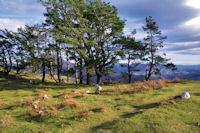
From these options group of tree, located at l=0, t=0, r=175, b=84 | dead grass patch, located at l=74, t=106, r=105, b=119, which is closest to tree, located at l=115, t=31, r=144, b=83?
group of tree, located at l=0, t=0, r=175, b=84

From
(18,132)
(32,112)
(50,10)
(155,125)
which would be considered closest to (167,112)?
(155,125)

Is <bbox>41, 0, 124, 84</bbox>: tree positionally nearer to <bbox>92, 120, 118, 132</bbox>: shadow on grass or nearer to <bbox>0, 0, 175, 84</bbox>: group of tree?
<bbox>0, 0, 175, 84</bbox>: group of tree

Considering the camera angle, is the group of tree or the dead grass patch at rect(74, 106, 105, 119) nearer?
the dead grass patch at rect(74, 106, 105, 119)

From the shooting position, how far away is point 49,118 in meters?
7.60

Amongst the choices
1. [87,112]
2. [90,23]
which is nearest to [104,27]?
[90,23]

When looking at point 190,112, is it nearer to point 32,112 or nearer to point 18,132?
point 18,132

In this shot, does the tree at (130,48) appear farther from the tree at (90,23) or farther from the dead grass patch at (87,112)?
the dead grass patch at (87,112)

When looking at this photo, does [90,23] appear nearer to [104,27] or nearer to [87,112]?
[104,27]

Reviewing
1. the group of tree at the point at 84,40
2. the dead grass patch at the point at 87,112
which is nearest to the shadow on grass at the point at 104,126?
the dead grass patch at the point at 87,112

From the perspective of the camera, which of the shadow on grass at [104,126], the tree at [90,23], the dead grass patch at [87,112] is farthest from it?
the tree at [90,23]

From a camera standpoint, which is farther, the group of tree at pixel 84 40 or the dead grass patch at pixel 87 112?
the group of tree at pixel 84 40

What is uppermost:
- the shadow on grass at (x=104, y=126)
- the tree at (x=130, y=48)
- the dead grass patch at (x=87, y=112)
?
the tree at (x=130, y=48)

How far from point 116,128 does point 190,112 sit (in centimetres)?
500

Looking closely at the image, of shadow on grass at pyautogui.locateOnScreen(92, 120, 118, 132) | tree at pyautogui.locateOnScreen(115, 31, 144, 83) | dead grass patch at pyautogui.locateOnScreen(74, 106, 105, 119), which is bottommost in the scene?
shadow on grass at pyautogui.locateOnScreen(92, 120, 118, 132)
